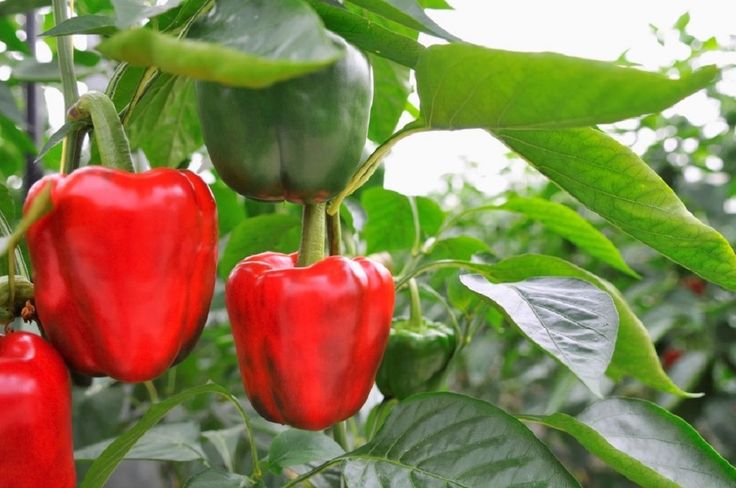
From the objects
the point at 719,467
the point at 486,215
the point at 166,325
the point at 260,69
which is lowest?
the point at 486,215

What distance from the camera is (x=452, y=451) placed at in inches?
20.3

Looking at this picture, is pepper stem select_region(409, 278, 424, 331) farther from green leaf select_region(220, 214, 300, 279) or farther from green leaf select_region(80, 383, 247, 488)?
green leaf select_region(80, 383, 247, 488)

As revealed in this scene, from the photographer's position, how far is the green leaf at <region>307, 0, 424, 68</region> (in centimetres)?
46

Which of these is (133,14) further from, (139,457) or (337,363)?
(139,457)

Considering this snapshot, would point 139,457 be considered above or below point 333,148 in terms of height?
below

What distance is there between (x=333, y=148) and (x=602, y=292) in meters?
0.20

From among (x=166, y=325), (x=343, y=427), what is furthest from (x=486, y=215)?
(x=166, y=325)

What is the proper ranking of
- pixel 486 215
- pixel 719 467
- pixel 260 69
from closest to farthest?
pixel 260 69
pixel 719 467
pixel 486 215

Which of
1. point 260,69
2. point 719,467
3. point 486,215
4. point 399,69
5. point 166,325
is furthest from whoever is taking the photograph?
point 486,215

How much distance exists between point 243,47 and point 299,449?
1.23ft

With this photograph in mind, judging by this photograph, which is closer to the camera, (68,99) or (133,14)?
(133,14)

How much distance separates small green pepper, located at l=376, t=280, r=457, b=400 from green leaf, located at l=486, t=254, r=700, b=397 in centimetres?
16

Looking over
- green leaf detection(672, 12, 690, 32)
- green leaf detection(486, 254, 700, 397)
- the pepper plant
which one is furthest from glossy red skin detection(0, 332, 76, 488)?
green leaf detection(672, 12, 690, 32)

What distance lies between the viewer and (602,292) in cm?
49
